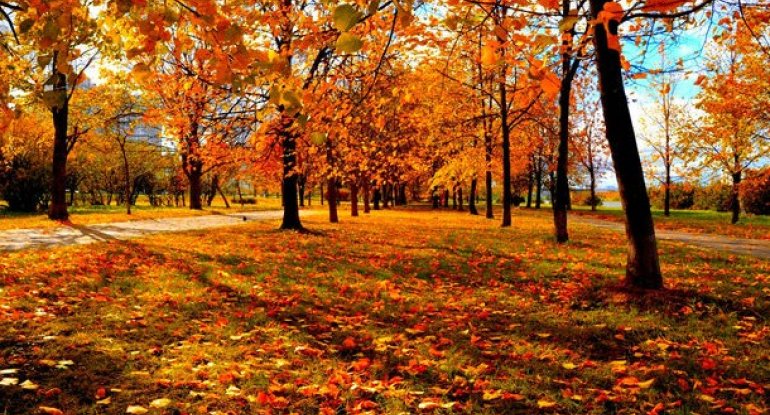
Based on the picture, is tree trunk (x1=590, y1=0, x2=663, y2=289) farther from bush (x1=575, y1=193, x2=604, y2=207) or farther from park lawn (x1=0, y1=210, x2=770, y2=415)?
bush (x1=575, y1=193, x2=604, y2=207)

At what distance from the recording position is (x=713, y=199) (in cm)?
4144

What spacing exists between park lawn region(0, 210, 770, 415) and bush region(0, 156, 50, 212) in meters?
19.9

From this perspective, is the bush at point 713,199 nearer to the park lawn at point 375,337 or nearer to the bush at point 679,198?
the bush at point 679,198

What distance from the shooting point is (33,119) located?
2659cm

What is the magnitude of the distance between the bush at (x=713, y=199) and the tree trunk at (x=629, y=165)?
37.2 metres

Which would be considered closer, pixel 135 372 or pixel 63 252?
pixel 135 372

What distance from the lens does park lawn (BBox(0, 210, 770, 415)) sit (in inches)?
145

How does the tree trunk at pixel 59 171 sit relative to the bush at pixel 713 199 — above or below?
above

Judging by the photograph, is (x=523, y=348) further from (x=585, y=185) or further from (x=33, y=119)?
(x=585, y=185)

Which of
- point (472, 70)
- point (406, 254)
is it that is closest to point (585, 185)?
point (472, 70)

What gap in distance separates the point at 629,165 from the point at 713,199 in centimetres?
4323

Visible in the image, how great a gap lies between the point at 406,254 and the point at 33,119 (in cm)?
2649

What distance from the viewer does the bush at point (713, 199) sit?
3807cm

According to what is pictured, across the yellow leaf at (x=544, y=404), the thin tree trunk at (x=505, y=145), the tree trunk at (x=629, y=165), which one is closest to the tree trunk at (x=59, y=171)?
the thin tree trunk at (x=505, y=145)
